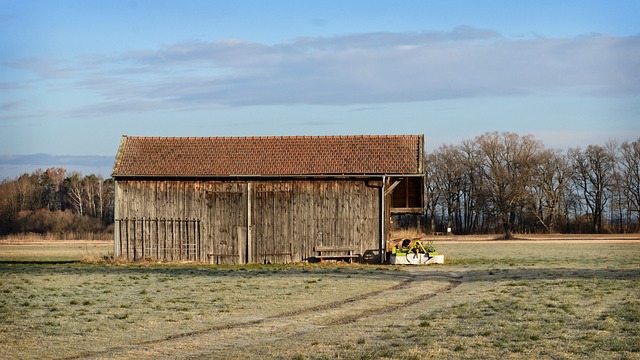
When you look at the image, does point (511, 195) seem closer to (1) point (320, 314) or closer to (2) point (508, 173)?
(2) point (508, 173)

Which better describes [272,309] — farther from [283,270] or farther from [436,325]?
[283,270]

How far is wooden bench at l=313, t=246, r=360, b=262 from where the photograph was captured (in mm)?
38156

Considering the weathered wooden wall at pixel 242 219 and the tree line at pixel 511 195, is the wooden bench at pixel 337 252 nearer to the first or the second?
the weathered wooden wall at pixel 242 219

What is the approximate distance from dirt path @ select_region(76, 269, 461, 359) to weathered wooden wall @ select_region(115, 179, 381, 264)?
1207 centimetres

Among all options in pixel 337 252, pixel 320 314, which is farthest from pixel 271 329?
pixel 337 252

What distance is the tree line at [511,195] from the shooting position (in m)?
104

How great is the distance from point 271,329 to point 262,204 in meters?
21.0

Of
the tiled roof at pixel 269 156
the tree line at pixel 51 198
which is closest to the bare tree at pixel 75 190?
the tree line at pixel 51 198

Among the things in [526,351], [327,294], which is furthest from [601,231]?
[526,351]

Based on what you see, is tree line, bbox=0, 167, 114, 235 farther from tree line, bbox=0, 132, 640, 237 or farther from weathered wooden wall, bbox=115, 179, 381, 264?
weathered wooden wall, bbox=115, 179, 381, 264

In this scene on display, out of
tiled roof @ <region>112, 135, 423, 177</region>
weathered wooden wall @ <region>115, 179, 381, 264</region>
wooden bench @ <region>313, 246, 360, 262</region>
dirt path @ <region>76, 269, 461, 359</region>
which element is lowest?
dirt path @ <region>76, 269, 461, 359</region>

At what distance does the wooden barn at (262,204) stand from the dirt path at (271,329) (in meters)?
12.1

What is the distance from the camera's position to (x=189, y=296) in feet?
79.6

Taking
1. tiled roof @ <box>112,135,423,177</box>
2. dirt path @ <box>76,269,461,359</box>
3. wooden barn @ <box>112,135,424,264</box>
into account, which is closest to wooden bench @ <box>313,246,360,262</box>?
wooden barn @ <box>112,135,424,264</box>
